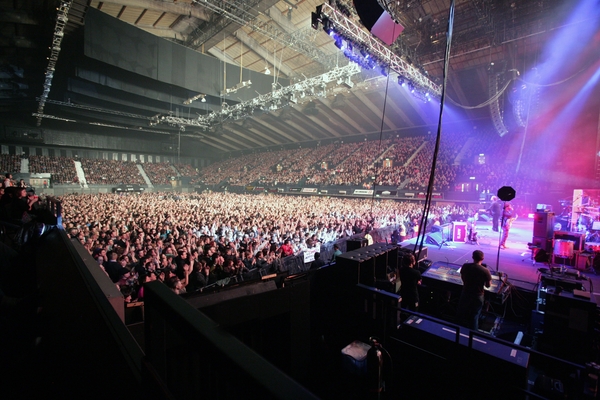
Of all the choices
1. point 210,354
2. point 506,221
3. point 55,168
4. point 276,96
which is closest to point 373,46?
point 506,221

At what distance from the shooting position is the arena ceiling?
13.2 meters

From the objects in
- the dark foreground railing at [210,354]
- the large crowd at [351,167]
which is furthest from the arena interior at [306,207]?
the large crowd at [351,167]

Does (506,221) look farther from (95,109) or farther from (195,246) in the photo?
(95,109)

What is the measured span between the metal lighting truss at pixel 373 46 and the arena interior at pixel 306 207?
111 mm

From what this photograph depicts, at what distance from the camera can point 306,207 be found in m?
16.1

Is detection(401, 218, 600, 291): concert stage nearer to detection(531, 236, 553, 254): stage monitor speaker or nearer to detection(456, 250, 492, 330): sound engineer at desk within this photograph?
detection(531, 236, 553, 254): stage monitor speaker

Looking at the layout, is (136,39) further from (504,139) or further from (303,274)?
(504,139)

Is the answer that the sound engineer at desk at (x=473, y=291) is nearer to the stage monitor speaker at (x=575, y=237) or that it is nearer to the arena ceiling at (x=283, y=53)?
the arena ceiling at (x=283, y=53)

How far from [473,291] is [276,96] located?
65.4 ft

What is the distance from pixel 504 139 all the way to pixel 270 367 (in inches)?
1029

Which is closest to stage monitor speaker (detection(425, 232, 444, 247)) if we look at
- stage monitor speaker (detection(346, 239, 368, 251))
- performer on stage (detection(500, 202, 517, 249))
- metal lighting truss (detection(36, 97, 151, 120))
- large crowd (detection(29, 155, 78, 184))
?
performer on stage (detection(500, 202, 517, 249))

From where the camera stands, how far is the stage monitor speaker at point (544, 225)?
7.58 m

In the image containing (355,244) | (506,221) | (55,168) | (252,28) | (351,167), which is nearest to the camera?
(355,244)

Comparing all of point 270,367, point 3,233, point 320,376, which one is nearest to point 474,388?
point 320,376
